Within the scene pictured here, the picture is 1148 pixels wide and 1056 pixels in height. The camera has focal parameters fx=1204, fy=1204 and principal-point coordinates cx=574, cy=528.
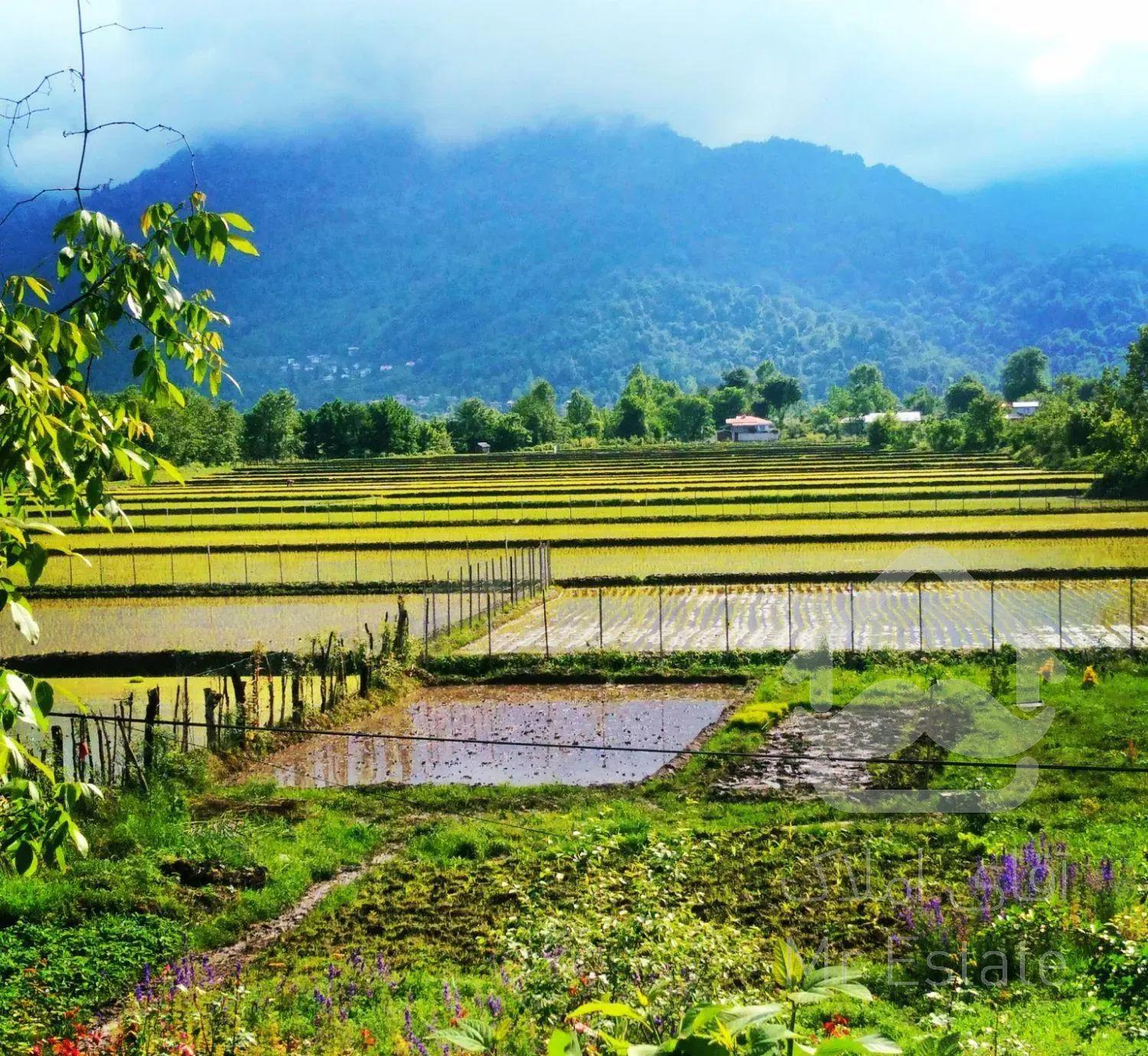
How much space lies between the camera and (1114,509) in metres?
45.9

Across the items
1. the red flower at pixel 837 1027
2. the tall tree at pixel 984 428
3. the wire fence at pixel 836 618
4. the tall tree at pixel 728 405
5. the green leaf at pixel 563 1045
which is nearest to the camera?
the green leaf at pixel 563 1045

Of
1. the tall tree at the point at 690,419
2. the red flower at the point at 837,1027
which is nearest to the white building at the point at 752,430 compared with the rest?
the tall tree at the point at 690,419

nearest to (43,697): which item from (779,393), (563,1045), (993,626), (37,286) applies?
(37,286)

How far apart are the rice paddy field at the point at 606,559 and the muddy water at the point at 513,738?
3.00 metres

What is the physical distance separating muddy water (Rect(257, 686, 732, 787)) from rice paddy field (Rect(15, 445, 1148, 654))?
3.00m

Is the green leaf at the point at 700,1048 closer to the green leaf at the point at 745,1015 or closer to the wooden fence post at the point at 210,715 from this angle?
the green leaf at the point at 745,1015

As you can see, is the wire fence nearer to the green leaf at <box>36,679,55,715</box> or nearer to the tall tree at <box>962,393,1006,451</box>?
the green leaf at <box>36,679,55,715</box>

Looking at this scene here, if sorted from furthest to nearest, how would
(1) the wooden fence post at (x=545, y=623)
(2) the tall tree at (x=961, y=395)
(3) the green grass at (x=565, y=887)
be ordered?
(2) the tall tree at (x=961, y=395)
(1) the wooden fence post at (x=545, y=623)
(3) the green grass at (x=565, y=887)

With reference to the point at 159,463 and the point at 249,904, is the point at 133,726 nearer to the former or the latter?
the point at 249,904

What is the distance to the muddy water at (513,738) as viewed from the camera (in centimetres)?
1603

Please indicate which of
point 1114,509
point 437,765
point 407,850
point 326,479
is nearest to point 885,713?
point 437,765

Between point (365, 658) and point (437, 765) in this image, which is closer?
point (437, 765)

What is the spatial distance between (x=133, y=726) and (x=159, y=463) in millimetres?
14536

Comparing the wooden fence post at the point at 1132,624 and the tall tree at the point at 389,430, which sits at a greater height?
the tall tree at the point at 389,430
